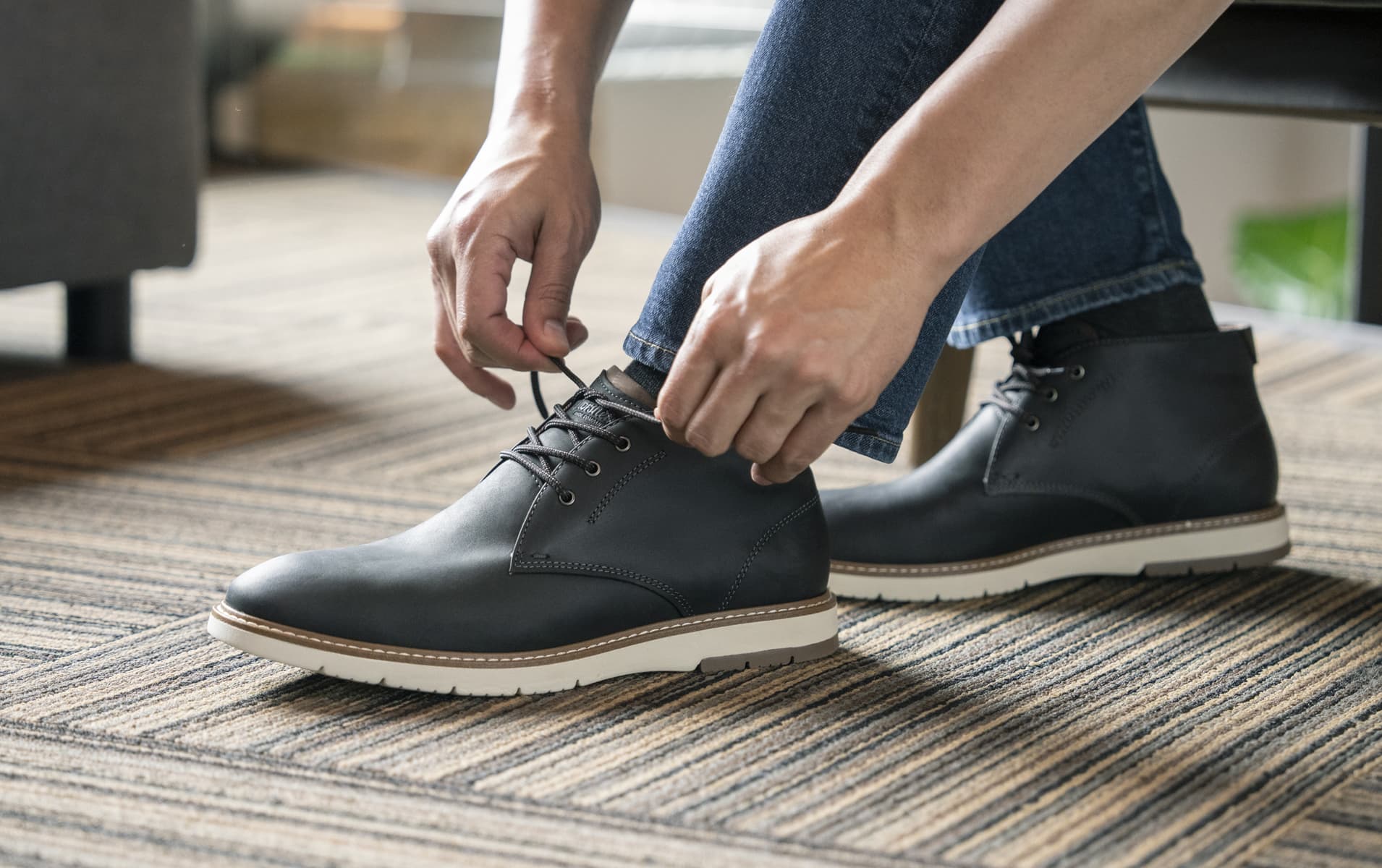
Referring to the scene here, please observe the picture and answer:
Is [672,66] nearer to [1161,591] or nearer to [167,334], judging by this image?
[167,334]

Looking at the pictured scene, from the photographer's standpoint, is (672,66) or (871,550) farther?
(672,66)

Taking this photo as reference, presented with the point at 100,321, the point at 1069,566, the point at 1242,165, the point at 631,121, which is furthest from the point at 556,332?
the point at 1242,165

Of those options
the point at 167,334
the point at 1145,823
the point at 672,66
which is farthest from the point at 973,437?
the point at 672,66

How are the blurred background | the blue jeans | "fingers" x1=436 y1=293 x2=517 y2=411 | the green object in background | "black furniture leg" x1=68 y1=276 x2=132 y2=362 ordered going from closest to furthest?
the blue jeans
"fingers" x1=436 y1=293 x2=517 y2=411
"black furniture leg" x1=68 y1=276 x2=132 y2=362
the green object in background
the blurred background

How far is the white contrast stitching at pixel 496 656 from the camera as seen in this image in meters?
0.64

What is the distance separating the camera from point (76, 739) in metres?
0.60

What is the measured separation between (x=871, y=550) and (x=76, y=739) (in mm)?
418

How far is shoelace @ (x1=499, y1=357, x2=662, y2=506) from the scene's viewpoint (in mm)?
668

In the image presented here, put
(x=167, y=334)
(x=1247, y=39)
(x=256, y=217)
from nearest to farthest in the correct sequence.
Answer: (x=1247, y=39), (x=167, y=334), (x=256, y=217)

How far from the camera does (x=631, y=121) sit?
337 centimetres

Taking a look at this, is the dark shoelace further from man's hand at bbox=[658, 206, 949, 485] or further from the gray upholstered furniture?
the gray upholstered furniture

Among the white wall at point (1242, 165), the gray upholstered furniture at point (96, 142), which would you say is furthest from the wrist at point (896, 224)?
the white wall at point (1242, 165)

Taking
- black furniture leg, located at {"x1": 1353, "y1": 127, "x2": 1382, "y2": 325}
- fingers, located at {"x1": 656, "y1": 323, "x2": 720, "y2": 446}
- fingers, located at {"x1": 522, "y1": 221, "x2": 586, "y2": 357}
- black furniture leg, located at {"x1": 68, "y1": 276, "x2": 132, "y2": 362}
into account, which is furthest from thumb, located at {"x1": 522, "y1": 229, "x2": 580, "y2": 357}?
black furniture leg, located at {"x1": 1353, "y1": 127, "x2": 1382, "y2": 325}

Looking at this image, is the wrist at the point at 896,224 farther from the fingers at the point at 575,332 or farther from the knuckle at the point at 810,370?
the fingers at the point at 575,332
